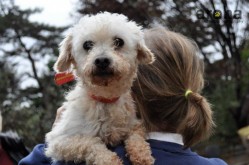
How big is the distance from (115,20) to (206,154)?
30.0ft

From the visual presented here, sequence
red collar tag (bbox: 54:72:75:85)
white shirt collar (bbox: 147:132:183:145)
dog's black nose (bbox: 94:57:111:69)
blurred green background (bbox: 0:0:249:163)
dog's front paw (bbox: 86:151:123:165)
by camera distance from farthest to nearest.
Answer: blurred green background (bbox: 0:0:249:163) < red collar tag (bbox: 54:72:75:85) < dog's black nose (bbox: 94:57:111:69) < white shirt collar (bbox: 147:132:183:145) < dog's front paw (bbox: 86:151:123:165)

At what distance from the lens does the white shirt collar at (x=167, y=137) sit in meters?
2.40

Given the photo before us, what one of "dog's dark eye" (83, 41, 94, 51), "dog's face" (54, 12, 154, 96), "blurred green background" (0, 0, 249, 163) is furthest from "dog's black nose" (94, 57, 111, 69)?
"blurred green background" (0, 0, 249, 163)

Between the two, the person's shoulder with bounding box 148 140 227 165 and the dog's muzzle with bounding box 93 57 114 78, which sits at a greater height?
the dog's muzzle with bounding box 93 57 114 78

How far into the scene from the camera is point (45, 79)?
1512 cm

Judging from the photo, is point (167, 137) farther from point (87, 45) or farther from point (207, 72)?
point (207, 72)

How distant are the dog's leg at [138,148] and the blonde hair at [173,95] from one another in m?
0.06

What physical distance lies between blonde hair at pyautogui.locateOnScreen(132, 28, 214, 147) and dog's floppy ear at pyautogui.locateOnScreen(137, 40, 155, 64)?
0.11ft

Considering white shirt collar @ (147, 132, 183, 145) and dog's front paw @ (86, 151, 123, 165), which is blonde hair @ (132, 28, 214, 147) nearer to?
white shirt collar @ (147, 132, 183, 145)

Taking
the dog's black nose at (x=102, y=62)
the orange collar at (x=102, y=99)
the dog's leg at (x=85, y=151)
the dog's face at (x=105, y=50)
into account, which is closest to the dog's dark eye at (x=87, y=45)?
the dog's face at (x=105, y=50)

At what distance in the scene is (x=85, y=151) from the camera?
2.40m

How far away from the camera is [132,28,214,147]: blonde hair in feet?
7.89

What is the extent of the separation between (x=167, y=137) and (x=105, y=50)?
57 cm

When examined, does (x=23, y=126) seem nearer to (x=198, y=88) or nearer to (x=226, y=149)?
(x=226, y=149)
